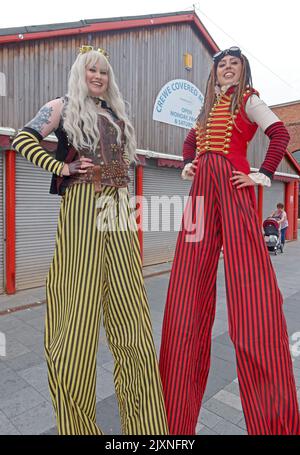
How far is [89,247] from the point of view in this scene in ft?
5.18

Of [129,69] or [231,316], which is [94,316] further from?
[129,69]

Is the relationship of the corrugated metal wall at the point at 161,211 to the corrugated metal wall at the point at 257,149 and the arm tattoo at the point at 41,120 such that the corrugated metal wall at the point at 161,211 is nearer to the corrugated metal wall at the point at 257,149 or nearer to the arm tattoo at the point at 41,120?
the corrugated metal wall at the point at 257,149

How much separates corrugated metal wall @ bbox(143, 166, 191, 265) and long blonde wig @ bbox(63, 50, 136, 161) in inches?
235

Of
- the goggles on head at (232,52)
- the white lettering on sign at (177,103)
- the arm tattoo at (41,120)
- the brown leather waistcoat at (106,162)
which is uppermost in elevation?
the white lettering on sign at (177,103)

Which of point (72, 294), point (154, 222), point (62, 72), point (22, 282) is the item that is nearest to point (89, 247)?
point (72, 294)

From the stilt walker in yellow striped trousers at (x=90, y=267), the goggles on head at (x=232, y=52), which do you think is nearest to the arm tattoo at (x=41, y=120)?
the stilt walker in yellow striped trousers at (x=90, y=267)

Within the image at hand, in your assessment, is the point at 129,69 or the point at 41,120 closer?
the point at 41,120

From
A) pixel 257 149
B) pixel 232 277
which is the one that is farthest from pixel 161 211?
pixel 232 277

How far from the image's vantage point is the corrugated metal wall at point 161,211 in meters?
7.96

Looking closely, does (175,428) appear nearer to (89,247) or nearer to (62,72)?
(89,247)

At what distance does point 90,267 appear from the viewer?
1.57 meters

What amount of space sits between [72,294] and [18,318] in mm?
3395

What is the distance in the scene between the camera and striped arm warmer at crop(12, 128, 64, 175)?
5.04 feet

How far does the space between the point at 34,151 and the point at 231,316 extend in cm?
122
